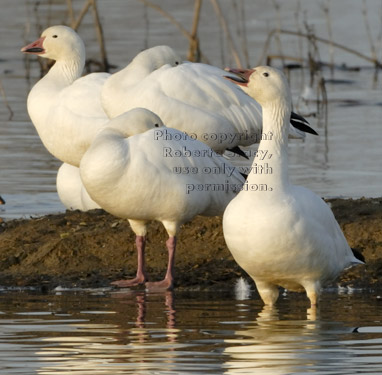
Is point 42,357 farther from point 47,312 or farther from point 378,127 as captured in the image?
point 378,127

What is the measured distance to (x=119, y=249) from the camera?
29.5 ft

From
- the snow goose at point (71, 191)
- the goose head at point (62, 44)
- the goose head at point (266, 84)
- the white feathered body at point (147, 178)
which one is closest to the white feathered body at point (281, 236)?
the goose head at point (266, 84)

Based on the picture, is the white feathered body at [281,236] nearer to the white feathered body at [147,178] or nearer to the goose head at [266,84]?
the goose head at [266,84]

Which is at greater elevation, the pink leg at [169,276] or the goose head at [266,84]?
the goose head at [266,84]

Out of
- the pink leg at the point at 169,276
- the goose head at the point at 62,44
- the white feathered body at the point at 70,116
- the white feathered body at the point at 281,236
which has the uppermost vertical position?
the goose head at the point at 62,44

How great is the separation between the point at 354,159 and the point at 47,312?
6.28 metres

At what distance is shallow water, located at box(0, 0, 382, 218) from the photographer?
11812mm

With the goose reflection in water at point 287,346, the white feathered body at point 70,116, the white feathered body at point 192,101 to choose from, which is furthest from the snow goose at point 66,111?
the goose reflection in water at point 287,346

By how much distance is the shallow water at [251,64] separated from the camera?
38.8 ft

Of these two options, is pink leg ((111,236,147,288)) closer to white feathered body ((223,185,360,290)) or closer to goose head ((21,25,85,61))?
white feathered body ((223,185,360,290))

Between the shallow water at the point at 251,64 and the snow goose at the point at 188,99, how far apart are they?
49.9 inches

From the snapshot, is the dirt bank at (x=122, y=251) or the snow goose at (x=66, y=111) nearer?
A: the dirt bank at (x=122, y=251)

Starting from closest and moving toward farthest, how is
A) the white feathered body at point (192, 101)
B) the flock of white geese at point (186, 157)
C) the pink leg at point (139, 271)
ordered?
the flock of white geese at point (186, 157), the pink leg at point (139, 271), the white feathered body at point (192, 101)

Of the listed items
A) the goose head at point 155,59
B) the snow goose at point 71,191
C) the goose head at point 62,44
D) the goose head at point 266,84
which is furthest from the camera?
the goose head at point 62,44
